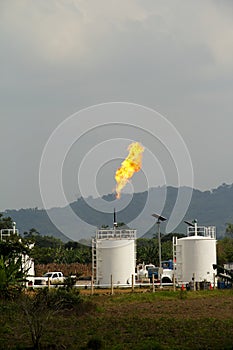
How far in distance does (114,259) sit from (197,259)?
17.7 feet

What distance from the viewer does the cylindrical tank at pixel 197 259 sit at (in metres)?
46.9

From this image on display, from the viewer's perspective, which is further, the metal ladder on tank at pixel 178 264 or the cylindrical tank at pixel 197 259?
the metal ladder on tank at pixel 178 264

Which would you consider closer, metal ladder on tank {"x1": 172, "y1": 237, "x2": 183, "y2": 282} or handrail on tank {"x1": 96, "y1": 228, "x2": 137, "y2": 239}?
handrail on tank {"x1": 96, "y1": 228, "x2": 137, "y2": 239}

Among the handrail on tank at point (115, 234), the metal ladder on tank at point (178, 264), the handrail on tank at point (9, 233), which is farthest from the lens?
the metal ladder on tank at point (178, 264)

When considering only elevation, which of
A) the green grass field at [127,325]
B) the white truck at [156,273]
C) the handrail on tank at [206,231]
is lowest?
the green grass field at [127,325]

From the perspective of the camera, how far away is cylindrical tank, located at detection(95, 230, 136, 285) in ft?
152

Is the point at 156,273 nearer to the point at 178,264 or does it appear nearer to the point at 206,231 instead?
the point at 178,264

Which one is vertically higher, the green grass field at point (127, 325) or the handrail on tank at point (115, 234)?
the handrail on tank at point (115, 234)

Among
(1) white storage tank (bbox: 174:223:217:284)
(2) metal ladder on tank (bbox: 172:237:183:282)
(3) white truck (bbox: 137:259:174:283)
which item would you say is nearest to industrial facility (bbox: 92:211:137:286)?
(3) white truck (bbox: 137:259:174:283)

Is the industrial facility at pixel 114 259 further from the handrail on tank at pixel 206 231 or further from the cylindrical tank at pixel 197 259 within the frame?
the handrail on tank at pixel 206 231

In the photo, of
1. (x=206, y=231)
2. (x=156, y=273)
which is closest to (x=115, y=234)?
(x=156, y=273)

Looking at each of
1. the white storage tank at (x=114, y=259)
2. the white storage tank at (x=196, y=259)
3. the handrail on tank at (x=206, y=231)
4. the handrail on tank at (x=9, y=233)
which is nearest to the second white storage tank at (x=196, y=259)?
the white storage tank at (x=196, y=259)

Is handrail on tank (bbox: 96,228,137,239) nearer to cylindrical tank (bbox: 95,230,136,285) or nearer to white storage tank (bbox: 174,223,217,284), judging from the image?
cylindrical tank (bbox: 95,230,136,285)

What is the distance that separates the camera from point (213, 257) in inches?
1875
